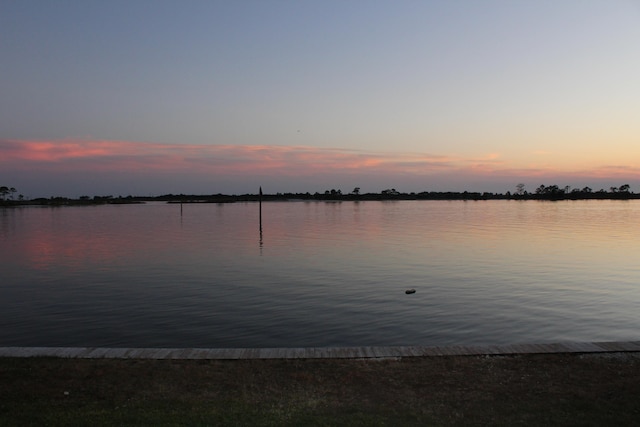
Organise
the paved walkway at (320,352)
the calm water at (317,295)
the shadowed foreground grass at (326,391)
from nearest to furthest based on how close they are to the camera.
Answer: the shadowed foreground grass at (326,391), the paved walkway at (320,352), the calm water at (317,295)

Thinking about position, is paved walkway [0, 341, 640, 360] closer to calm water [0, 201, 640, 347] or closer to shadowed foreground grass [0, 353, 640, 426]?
shadowed foreground grass [0, 353, 640, 426]

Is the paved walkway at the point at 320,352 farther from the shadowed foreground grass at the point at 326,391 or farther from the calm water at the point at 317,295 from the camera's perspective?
the calm water at the point at 317,295

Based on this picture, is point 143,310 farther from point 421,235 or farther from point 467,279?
point 421,235

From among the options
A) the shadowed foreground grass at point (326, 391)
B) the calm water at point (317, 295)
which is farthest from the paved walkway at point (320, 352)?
the calm water at point (317, 295)

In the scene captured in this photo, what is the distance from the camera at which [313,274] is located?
2719 centimetres

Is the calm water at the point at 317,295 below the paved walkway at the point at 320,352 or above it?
below

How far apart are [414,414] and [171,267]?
82.1 ft

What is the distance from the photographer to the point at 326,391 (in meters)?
8.73

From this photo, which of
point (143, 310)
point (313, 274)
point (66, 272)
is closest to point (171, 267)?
point (66, 272)

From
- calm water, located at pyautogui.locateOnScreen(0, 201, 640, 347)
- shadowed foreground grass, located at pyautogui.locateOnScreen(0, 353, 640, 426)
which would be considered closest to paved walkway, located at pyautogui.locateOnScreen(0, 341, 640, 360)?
shadowed foreground grass, located at pyautogui.locateOnScreen(0, 353, 640, 426)

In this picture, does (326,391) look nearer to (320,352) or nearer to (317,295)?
(320,352)

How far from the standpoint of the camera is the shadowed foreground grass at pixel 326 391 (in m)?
7.53

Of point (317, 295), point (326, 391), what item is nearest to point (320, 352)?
point (326, 391)

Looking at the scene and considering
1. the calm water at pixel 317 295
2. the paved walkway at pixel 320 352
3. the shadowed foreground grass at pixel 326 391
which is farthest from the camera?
the calm water at pixel 317 295
